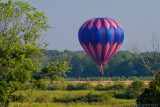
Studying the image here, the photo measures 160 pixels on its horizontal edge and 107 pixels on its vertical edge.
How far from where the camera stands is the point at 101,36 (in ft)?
187

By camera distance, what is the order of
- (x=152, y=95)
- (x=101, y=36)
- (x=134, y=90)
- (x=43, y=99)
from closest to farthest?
(x=152, y=95) < (x=43, y=99) < (x=134, y=90) < (x=101, y=36)

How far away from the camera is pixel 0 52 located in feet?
91.1

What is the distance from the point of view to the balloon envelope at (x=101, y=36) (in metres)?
56.5

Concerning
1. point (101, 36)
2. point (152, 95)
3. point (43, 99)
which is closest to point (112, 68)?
point (101, 36)

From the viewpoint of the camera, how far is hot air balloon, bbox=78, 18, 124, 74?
56500mm

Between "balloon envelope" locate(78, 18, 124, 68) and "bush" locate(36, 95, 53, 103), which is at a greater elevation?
"balloon envelope" locate(78, 18, 124, 68)

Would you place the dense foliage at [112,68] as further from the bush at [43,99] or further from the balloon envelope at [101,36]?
A: the bush at [43,99]

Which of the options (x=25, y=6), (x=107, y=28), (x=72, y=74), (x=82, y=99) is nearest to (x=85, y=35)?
(x=107, y=28)

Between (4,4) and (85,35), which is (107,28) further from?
(4,4)

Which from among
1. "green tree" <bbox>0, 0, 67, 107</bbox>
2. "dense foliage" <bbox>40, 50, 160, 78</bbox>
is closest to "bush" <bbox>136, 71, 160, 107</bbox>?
"green tree" <bbox>0, 0, 67, 107</bbox>

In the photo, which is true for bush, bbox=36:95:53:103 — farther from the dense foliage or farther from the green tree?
the dense foliage

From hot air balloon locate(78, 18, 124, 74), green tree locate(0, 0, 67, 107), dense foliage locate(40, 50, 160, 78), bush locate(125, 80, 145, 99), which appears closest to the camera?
green tree locate(0, 0, 67, 107)

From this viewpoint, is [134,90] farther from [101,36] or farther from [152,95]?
[152,95]

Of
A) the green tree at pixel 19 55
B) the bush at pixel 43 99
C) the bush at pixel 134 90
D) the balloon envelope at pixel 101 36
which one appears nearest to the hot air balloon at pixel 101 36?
the balloon envelope at pixel 101 36
